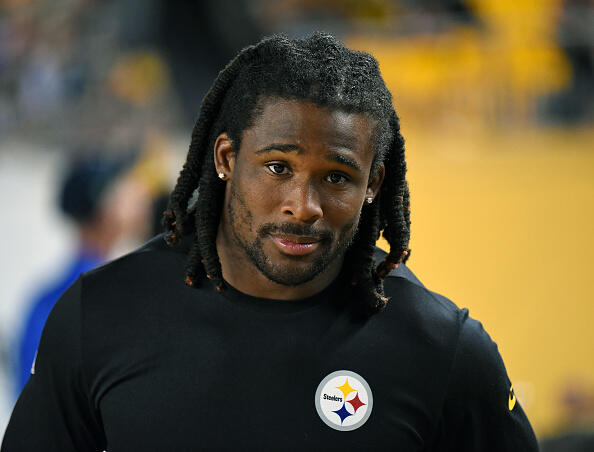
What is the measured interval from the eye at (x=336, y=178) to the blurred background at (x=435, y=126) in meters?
4.81

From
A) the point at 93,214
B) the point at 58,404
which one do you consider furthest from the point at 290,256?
the point at 93,214

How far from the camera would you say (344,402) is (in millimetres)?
2012

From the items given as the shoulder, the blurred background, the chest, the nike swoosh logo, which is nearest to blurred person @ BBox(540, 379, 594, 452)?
the blurred background

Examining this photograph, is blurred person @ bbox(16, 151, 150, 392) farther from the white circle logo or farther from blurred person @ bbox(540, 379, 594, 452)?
blurred person @ bbox(540, 379, 594, 452)

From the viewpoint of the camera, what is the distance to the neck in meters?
2.10

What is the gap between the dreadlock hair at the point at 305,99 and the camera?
6.32 ft

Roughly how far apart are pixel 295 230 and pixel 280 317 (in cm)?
Result: 25

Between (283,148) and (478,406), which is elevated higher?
(283,148)

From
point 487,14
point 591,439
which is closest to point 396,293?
point 591,439

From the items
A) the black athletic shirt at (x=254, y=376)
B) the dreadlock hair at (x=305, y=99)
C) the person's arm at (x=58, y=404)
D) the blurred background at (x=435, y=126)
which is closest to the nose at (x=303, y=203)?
the dreadlock hair at (x=305, y=99)

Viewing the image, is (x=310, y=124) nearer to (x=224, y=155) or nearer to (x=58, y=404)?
(x=224, y=155)

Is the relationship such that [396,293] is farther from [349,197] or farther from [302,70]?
[302,70]

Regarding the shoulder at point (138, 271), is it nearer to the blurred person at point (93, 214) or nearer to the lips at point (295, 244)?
the lips at point (295, 244)

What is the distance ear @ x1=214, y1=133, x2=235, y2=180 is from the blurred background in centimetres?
461
